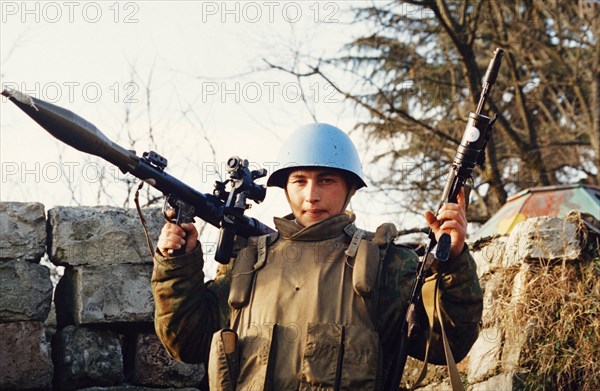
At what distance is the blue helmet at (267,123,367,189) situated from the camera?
4.49m

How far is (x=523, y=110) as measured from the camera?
1435 cm

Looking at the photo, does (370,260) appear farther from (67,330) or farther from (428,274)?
(67,330)

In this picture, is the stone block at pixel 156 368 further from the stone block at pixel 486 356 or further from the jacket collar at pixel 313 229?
the jacket collar at pixel 313 229

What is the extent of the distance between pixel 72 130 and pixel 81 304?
2.09 metres

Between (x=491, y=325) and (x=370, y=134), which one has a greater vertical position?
(x=370, y=134)

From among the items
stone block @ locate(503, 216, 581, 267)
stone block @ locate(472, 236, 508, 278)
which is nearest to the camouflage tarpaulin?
stone block @ locate(472, 236, 508, 278)

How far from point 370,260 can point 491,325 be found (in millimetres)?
2310

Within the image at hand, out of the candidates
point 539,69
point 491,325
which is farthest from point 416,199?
point 491,325

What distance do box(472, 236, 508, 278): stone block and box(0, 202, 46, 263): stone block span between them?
2.88 metres

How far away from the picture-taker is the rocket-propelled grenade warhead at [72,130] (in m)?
3.82

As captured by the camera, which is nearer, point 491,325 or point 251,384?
point 251,384

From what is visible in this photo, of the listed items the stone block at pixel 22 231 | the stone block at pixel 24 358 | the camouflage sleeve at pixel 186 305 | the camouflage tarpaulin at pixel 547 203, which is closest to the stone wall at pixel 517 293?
the camouflage tarpaulin at pixel 547 203

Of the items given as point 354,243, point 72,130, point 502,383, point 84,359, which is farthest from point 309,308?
point 84,359

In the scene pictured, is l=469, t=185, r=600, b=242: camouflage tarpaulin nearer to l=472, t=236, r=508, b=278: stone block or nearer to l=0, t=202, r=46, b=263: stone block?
l=472, t=236, r=508, b=278: stone block
